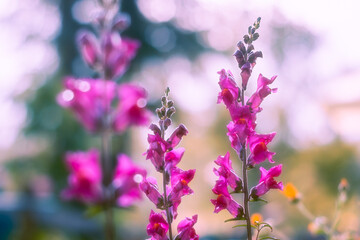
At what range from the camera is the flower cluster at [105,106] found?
143cm

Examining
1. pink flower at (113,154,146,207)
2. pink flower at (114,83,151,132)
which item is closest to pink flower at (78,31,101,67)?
pink flower at (114,83,151,132)

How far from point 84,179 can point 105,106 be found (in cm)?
25

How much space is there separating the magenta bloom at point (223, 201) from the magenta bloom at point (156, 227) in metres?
0.08

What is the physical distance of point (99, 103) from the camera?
1486 millimetres

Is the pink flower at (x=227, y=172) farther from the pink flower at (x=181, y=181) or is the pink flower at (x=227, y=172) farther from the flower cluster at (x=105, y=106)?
the flower cluster at (x=105, y=106)

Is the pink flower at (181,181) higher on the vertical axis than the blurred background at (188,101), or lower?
lower

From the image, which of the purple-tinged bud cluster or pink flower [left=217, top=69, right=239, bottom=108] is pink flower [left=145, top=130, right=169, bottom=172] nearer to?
pink flower [left=217, top=69, right=239, bottom=108]

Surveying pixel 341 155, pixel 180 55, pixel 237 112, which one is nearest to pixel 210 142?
pixel 180 55

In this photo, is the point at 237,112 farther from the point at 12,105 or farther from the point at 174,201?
the point at 12,105

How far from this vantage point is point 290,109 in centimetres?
570

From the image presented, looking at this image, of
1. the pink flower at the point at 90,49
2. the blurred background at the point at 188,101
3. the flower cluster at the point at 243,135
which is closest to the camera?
the flower cluster at the point at 243,135

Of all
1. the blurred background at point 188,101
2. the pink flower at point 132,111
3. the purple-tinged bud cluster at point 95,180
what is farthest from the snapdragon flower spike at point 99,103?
the blurred background at point 188,101

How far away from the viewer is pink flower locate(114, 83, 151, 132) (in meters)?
1.49

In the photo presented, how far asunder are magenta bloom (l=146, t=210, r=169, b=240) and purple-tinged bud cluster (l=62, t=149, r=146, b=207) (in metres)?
0.78
